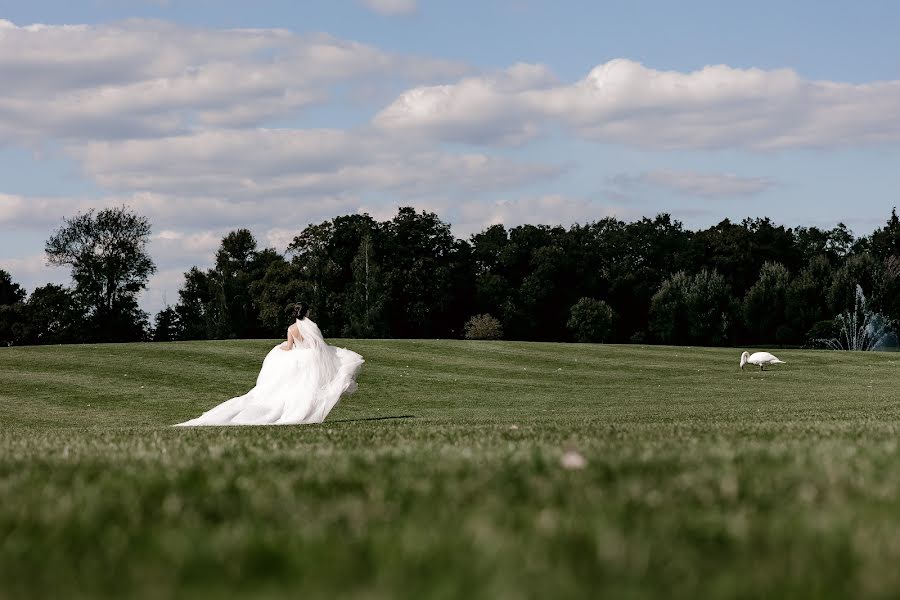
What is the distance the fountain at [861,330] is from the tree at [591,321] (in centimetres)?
2601

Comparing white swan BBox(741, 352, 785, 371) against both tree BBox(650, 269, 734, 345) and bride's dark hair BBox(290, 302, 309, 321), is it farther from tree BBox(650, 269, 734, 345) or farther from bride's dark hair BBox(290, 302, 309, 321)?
tree BBox(650, 269, 734, 345)

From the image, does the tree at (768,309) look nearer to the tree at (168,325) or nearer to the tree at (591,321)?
the tree at (591,321)

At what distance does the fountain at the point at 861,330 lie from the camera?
114 m

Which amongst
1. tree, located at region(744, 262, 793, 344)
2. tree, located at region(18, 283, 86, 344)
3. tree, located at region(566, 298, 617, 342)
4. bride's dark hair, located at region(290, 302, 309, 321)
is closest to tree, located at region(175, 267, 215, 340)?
tree, located at region(18, 283, 86, 344)

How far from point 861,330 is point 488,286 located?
47281 mm

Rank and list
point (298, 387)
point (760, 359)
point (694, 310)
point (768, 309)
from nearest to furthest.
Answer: point (298, 387), point (760, 359), point (694, 310), point (768, 309)

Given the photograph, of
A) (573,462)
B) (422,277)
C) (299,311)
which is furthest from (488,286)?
(573,462)

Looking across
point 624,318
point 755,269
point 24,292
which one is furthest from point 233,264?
point 755,269

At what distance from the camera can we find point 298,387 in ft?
95.6

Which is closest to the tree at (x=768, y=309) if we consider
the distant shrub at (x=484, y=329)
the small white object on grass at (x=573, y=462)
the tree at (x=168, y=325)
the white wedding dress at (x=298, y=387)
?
the distant shrub at (x=484, y=329)

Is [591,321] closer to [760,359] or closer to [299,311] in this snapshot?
[760,359]

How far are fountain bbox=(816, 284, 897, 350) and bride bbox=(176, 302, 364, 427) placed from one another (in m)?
96.2

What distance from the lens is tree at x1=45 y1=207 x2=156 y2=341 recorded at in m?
127

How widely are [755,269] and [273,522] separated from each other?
144936mm
